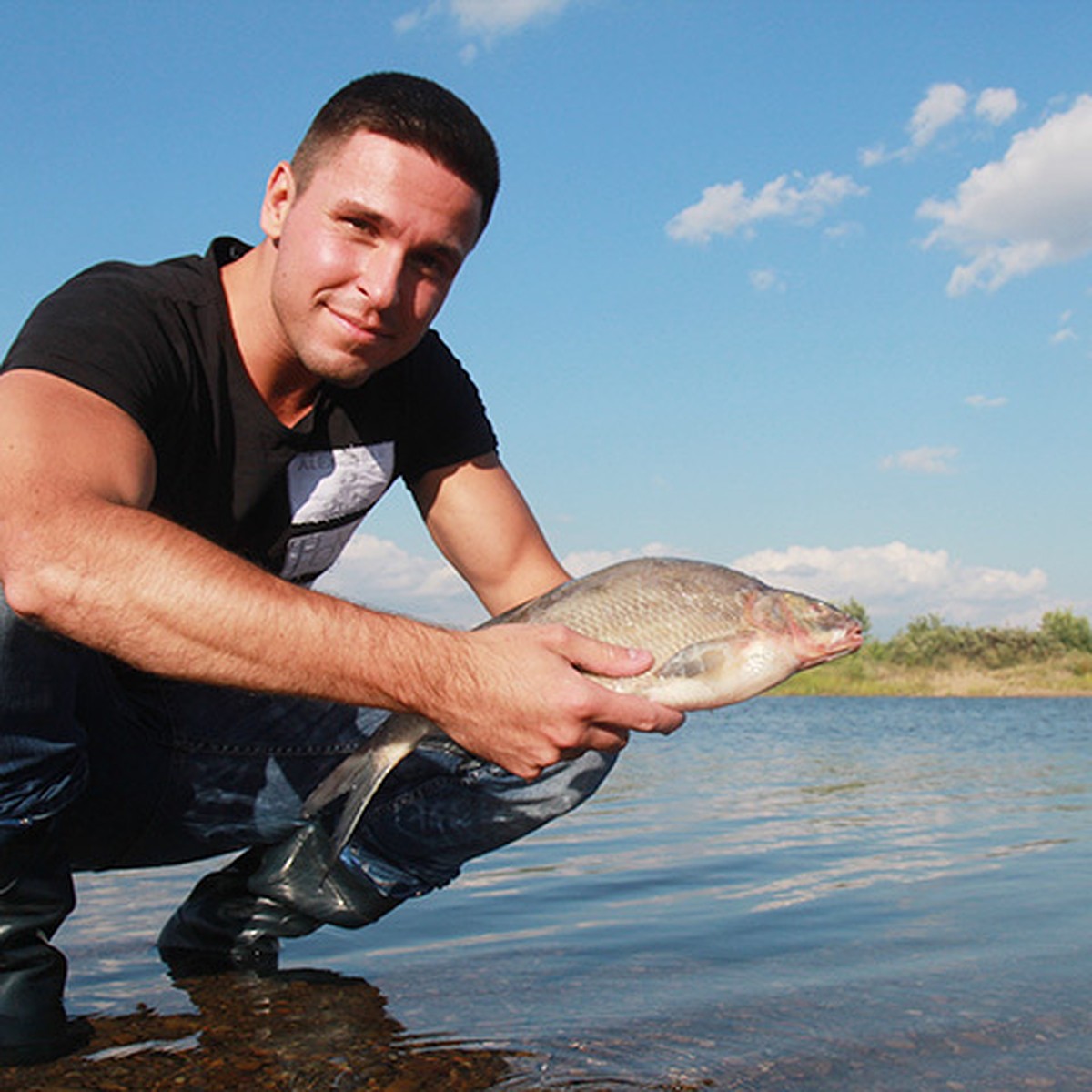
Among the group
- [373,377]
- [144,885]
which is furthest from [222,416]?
[144,885]

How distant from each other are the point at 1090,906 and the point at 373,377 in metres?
3.51

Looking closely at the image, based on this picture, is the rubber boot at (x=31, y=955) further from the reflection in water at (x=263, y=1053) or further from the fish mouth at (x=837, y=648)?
the fish mouth at (x=837, y=648)

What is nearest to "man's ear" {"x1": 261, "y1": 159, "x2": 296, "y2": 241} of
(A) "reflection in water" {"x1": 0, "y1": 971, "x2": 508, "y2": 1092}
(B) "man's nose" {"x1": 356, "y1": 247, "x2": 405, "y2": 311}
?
(B) "man's nose" {"x1": 356, "y1": 247, "x2": 405, "y2": 311}

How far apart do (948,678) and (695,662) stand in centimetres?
5229

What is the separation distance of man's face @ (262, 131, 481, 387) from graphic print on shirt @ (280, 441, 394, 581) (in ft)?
1.12

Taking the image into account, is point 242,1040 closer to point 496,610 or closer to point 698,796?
point 496,610

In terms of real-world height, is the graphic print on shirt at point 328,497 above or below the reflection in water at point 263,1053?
above

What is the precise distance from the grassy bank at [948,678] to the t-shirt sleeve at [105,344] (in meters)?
48.7

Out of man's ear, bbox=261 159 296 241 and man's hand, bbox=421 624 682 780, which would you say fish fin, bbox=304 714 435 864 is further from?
man's ear, bbox=261 159 296 241

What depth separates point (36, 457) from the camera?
8.23 feet

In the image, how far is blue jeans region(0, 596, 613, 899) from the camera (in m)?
2.94

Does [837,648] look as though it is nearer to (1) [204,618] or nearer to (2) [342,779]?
(2) [342,779]

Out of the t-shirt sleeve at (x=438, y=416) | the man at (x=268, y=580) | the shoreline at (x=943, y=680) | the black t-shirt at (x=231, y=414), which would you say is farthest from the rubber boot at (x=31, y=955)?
the shoreline at (x=943, y=680)

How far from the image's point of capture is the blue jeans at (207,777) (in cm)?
294
